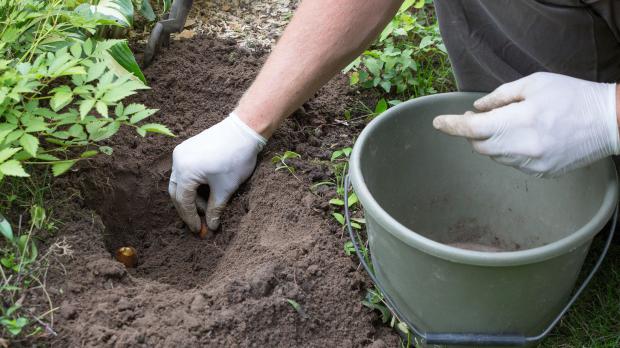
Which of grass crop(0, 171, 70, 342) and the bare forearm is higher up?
the bare forearm

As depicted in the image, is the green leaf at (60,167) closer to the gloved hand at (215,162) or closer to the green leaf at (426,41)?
the gloved hand at (215,162)

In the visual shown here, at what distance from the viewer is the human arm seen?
2010 millimetres

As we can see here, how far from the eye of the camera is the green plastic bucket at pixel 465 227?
1606 millimetres

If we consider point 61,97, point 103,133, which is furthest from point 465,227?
point 61,97

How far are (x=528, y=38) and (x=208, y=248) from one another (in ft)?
3.90

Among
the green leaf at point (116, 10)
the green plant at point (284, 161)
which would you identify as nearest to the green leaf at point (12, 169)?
the green plant at point (284, 161)

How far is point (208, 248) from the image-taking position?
7.32 ft

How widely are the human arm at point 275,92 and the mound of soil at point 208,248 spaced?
101mm

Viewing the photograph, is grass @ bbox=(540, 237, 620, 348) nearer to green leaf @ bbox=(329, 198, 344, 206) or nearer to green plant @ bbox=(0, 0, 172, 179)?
green leaf @ bbox=(329, 198, 344, 206)

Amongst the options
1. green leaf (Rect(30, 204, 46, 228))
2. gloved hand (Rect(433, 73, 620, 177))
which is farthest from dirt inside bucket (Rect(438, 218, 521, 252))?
green leaf (Rect(30, 204, 46, 228))

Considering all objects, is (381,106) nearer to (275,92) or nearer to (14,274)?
(275,92)

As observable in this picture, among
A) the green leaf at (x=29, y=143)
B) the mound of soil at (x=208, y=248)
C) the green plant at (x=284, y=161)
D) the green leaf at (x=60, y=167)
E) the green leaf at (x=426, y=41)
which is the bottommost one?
the mound of soil at (x=208, y=248)

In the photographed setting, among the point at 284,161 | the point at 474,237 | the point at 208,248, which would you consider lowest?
the point at 208,248

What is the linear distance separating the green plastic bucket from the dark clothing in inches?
12.2
